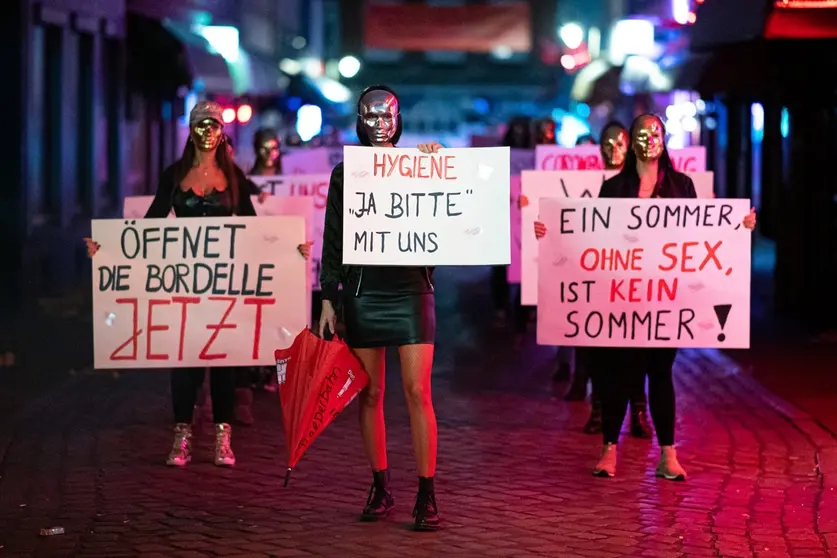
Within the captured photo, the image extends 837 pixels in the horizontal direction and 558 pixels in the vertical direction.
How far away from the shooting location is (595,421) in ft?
33.1

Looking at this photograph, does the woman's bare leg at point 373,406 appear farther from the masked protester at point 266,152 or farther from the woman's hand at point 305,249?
the masked protester at point 266,152

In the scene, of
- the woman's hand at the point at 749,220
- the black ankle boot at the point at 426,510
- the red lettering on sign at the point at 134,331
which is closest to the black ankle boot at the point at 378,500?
the black ankle boot at the point at 426,510

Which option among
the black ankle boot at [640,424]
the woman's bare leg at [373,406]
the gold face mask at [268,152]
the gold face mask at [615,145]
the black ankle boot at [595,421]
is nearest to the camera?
the woman's bare leg at [373,406]

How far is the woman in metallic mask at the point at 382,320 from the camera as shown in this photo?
285 inches

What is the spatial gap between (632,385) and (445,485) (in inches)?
51.3

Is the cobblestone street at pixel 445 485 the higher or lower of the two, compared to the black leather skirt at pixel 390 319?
lower

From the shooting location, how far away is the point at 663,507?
7.71 m

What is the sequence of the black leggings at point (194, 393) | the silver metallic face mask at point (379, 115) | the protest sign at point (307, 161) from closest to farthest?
the silver metallic face mask at point (379, 115) < the black leggings at point (194, 393) < the protest sign at point (307, 161)

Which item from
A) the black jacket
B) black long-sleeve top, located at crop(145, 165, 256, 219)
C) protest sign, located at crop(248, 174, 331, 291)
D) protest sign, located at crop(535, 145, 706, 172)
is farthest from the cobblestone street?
protest sign, located at crop(535, 145, 706, 172)

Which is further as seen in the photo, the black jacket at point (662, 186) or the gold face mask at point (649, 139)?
the black jacket at point (662, 186)

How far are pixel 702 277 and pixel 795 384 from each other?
3.60 m

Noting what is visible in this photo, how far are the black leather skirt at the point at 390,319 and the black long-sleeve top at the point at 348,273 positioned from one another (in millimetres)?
38

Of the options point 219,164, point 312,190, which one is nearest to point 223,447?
point 219,164

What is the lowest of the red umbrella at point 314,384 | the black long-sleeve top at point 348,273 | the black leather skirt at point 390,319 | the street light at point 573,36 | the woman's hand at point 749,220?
the red umbrella at point 314,384
